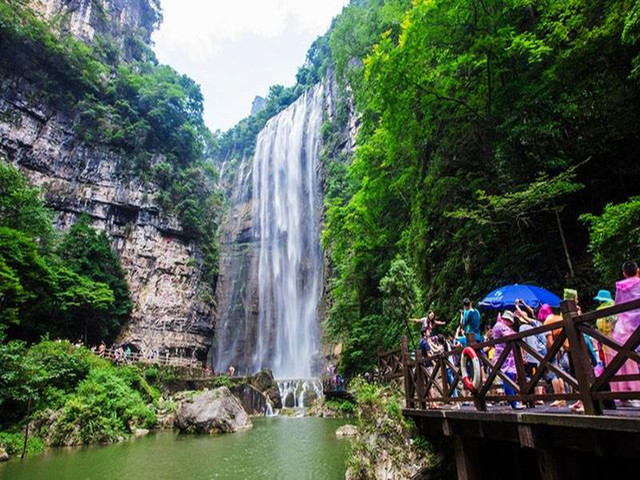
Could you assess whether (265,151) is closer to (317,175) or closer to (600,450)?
(317,175)

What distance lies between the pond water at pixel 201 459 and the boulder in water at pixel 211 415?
1.38m

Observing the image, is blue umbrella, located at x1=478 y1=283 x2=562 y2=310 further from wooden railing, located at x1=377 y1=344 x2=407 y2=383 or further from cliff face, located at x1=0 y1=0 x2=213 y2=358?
cliff face, located at x1=0 y1=0 x2=213 y2=358

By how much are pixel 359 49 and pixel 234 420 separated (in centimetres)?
2056

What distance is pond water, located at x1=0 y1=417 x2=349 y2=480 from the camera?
823cm

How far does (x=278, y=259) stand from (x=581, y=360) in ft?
119

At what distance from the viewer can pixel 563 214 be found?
8805 millimetres

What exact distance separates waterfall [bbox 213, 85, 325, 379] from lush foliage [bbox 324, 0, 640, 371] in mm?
19230

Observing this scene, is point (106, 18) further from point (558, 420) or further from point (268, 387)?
point (558, 420)

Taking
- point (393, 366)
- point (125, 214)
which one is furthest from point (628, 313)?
point (125, 214)

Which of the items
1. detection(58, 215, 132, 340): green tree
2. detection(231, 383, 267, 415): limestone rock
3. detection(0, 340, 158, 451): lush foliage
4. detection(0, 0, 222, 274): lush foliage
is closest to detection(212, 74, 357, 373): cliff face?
detection(0, 0, 222, 274): lush foliage

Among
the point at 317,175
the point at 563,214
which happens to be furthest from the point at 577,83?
the point at 317,175

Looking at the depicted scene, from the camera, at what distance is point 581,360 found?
2.98 m

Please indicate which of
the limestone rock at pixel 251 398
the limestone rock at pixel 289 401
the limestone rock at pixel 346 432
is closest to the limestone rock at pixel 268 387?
the limestone rock at pixel 289 401

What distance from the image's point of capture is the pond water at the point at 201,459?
8.23m
